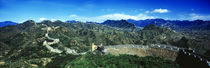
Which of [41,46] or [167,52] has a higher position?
[167,52]

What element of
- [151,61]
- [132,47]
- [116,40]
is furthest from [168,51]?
[116,40]

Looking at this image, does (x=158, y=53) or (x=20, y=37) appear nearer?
(x=158, y=53)

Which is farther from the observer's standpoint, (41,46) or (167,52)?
(41,46)

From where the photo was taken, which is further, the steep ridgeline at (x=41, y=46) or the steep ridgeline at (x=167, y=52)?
the steep ridgeline at (x=41, y=46)

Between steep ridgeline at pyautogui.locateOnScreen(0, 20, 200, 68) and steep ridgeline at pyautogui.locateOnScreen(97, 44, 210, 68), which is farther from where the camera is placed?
steep ridgeline at pyautogui.locateOnScreen(0, 20, 200, 68)

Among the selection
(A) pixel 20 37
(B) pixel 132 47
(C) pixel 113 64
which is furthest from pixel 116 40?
(C) pixel 113 64

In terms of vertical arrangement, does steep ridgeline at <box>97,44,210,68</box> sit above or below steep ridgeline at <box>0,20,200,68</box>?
above

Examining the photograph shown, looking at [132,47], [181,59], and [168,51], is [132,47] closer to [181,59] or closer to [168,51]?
[168,51]

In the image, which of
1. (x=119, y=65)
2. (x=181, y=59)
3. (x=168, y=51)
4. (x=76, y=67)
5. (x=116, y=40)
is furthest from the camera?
(x=116, y=40)

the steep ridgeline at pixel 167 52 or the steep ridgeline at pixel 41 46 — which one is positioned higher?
the steep ridgeline at pixel 167 52

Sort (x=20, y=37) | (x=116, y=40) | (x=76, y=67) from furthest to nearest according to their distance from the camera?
1. (x=116, y=40)
2. (x=20, y=37)
3. (x=76, y=67)

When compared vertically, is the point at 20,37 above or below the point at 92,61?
below
